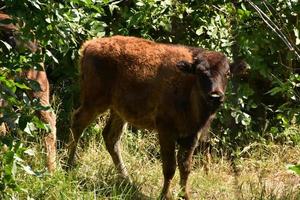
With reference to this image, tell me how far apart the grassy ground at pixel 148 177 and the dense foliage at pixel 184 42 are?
42cm

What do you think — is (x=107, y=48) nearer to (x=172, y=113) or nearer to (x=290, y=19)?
(x=172, y=113)

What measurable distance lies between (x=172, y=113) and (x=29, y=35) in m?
2.69

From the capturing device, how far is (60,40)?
516 cm

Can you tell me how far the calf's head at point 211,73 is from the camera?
689cm

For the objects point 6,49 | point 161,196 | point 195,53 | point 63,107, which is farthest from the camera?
point 63,107

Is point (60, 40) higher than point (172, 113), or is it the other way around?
point (60, 40)

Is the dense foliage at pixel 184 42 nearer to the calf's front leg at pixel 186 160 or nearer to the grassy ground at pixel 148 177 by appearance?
the grassy ground at pixel 148 177

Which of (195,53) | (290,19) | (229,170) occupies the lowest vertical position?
(229,170)

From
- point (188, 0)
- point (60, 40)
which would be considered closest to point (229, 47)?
point (188, 0)

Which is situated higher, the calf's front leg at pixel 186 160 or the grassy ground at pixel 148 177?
the calf's front leg at pixel 186 160

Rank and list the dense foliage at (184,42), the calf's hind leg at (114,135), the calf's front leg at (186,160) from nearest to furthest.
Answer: the dense foliage at (184,42) → the calf's front leg at (186,160) → the calf's hind leg at (114,135)

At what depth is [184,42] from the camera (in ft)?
30.6

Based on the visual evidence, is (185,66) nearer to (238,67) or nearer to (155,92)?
(155,92)

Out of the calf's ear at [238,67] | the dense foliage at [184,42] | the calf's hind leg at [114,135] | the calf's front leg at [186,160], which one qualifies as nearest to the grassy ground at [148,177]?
the calf's hind leg at [114,135]
